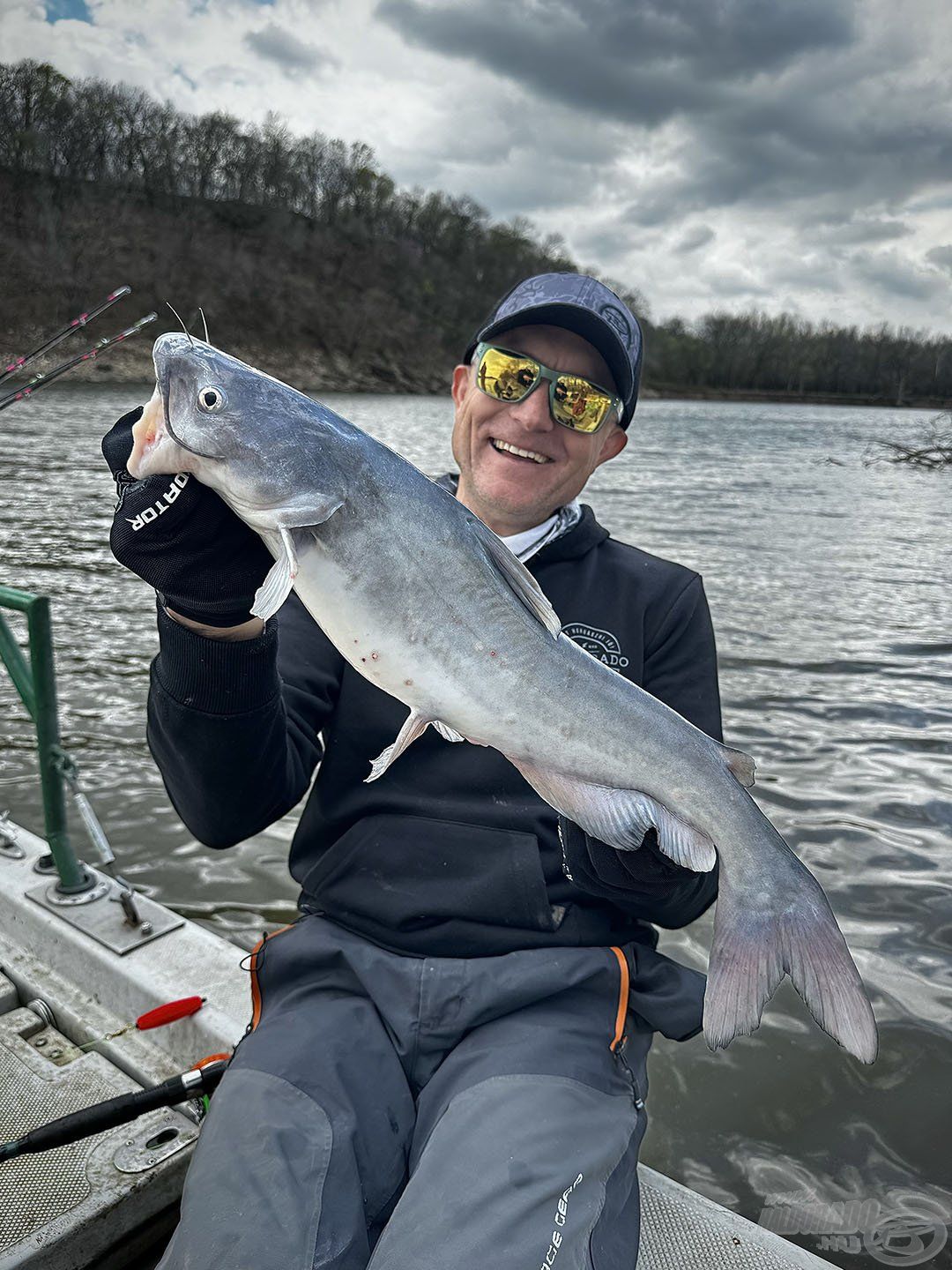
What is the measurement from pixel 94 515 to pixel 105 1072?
44.0 feet

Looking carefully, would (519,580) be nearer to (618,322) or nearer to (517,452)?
(517,452)

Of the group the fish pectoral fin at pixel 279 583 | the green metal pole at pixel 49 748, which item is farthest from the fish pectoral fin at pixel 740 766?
the green metal pole at pixel 49 748

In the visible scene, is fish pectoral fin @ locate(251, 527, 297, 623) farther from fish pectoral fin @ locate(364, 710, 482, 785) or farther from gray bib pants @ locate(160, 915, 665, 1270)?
gray bib pants @ locate(160, 915, 665, 1270)

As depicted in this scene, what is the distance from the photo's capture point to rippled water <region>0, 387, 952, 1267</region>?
140 inches

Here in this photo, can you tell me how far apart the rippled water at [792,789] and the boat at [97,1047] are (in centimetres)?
117

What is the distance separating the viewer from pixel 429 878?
2.37 m

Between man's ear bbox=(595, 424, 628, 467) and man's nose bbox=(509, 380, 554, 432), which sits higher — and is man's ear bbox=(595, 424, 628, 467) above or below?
below

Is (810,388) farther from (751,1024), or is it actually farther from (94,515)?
(751,1024)

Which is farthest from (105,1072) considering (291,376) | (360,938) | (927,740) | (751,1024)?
(291,376)

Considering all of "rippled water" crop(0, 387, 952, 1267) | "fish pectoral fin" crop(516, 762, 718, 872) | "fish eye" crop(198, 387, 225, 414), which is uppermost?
"fish eye" crop(198, 387, 225, 414)

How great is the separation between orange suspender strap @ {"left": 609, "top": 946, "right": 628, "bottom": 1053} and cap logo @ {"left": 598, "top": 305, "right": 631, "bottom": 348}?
180 cm

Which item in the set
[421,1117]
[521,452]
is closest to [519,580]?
[521,452]

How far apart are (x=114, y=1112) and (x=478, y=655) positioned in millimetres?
1634

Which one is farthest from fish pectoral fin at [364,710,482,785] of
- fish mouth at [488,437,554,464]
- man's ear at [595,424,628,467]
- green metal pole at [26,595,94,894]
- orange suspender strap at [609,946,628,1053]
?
green metal pole at [26,595,94,894]
